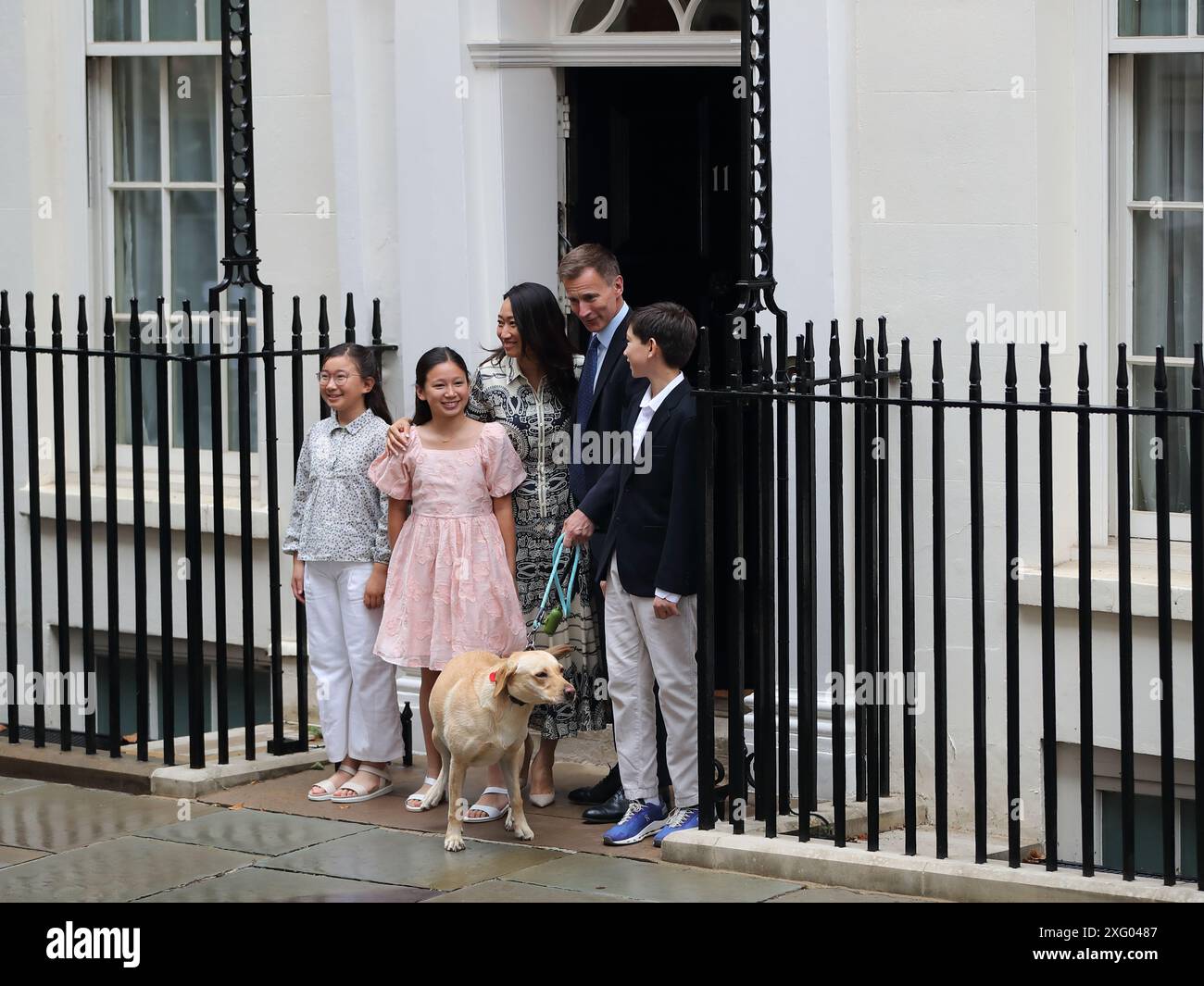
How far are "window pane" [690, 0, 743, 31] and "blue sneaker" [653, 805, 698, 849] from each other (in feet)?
11.4

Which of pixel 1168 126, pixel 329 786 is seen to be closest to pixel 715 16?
pixel 1168 126

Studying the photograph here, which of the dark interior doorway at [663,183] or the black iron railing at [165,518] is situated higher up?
the dark interior doorway at [663,183]

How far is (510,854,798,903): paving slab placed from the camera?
20.6 ft

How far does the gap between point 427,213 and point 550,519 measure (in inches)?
73.3

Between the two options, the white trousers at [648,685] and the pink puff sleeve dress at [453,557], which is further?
the pink puff sleeve dress at [453,557]

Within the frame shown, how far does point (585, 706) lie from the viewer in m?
7.33

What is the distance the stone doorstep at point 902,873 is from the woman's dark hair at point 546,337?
1.75m

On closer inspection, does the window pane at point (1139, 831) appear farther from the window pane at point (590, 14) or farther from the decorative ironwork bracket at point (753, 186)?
the window pane at point (590, 14)

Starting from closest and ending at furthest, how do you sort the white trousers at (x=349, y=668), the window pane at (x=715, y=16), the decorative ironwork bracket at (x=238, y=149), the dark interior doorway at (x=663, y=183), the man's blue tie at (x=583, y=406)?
the man's blue tie at (x=583, y=406) < the white trousers at (x=349, y=668) < the decorative ironwork bracket at (x=238, y=149) < the window pane at (x=715, y=16) < the dark interior doorway at (x=663, y=183)

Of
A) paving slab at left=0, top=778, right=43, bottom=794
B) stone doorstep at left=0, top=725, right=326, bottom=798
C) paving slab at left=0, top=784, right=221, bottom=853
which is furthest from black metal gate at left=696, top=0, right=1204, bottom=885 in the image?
paving slab at left=0, top=778, right=43, bottom=794

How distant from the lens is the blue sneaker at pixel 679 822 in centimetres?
693

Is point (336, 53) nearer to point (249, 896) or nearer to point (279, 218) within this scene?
point (279, 218)

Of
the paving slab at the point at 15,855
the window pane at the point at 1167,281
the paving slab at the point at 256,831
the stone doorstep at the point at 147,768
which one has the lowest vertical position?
the paving slab at the point at 15,855

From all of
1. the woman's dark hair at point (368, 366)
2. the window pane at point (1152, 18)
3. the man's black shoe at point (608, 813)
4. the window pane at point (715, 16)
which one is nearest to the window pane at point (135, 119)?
the woman's dark hair at point (368, 366)
